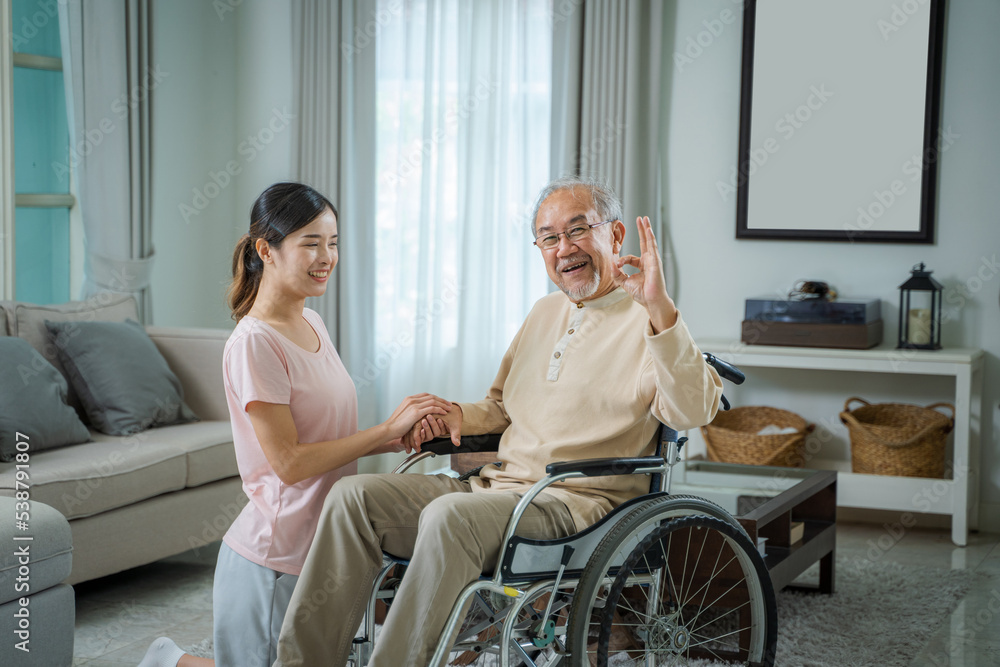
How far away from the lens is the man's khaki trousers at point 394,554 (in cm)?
161

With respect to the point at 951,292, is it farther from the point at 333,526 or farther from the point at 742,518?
the point at 333,526

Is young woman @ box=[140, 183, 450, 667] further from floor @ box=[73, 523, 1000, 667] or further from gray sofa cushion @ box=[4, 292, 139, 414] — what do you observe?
gray sofa cushion @ box=[4, 292, 139, 414]

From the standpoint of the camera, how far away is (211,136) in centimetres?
467

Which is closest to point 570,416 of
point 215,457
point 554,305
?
point 554,305

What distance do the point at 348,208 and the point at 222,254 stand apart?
2.32ft

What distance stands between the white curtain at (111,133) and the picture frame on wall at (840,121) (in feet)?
8.11

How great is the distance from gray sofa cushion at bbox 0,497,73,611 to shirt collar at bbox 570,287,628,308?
50.5 inches

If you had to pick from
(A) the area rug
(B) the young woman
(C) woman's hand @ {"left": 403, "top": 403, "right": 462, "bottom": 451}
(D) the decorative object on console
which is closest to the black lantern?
(D) the decorative object on console

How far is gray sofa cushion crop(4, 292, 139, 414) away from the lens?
3.09 meters

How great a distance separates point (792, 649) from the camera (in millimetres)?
2512

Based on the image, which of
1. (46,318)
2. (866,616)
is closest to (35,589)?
(46,318)

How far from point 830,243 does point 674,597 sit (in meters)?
2.13
